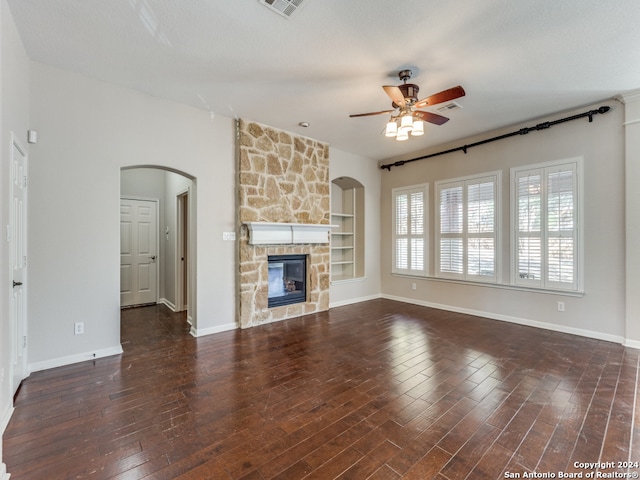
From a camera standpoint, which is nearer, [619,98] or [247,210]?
[619,98]

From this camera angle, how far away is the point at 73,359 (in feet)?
10.4

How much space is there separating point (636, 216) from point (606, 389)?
223 cm

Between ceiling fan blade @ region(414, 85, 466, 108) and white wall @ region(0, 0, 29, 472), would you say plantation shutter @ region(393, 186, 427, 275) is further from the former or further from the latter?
white wall @ region(0, 0, 29, 472)

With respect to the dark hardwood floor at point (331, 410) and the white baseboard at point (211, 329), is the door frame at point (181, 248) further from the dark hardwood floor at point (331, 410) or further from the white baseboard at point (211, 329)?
the dark hardwood floor at point (331, 410)

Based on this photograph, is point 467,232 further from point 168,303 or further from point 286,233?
point 168,303

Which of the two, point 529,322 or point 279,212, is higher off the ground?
point 279,212

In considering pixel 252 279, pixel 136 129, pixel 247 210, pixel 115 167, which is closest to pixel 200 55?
pixel 136 129

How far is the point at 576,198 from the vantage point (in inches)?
159

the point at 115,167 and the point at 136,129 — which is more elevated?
the point at 136,129

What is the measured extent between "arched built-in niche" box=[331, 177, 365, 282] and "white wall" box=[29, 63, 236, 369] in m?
3.32

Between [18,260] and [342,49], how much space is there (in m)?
3.41

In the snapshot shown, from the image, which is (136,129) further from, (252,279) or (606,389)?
(606,389)

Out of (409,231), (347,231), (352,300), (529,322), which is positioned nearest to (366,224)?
(347,231)

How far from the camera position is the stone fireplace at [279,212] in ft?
14.5
